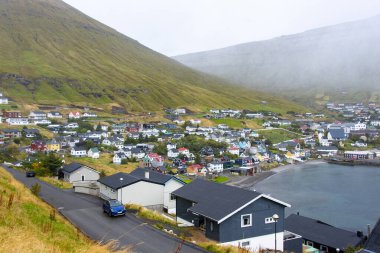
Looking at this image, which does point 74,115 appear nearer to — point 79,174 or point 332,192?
point 79,174

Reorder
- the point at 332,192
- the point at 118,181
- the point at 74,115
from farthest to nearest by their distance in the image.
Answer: the point at 74,115, the point at 332,192, the point at 118,181

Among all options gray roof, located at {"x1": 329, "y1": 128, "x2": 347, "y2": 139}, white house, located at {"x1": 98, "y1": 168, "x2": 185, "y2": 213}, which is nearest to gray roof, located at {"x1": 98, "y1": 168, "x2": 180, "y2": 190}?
white house, located at {"x1": 98, "y1": 168, "x2": 185, "y2": 213}

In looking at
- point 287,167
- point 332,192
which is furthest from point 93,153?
point 332,192

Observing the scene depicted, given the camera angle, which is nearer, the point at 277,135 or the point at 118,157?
the point at 118,157

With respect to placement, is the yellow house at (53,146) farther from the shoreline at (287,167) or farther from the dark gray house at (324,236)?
the dark gray house at (324,236)

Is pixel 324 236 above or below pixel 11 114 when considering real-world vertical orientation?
below

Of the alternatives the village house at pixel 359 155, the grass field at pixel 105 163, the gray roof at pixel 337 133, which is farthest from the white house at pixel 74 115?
the gray roof at pixel 337 133

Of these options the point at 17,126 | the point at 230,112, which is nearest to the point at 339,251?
the point at 17,126
